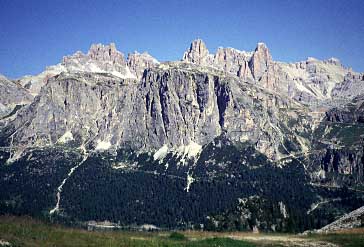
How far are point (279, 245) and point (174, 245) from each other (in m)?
28.8

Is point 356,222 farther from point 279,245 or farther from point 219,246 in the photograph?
point 219,246

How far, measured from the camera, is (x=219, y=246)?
476ft

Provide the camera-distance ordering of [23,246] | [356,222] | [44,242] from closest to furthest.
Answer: [23,246], [44,242], [356,222]

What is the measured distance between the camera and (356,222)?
170 meters

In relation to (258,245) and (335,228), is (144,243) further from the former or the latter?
(335,228)

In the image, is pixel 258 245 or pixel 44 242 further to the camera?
pixel 258 245

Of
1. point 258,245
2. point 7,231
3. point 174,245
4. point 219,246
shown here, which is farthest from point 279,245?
point 7,231

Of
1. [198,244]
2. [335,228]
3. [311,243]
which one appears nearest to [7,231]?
[198,244]

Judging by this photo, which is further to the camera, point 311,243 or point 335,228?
point 335,228

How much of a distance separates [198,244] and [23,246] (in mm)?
48479

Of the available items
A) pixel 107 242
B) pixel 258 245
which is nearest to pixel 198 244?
pixel 258 245

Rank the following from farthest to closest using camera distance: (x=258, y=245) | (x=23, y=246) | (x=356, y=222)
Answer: (x=356, y=222)
(x=258, y=245)
(x=23, y=246)

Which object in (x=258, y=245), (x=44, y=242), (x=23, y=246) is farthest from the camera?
(x=258, y=245)

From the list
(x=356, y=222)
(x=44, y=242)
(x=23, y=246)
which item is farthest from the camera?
(x=356, y=222)
